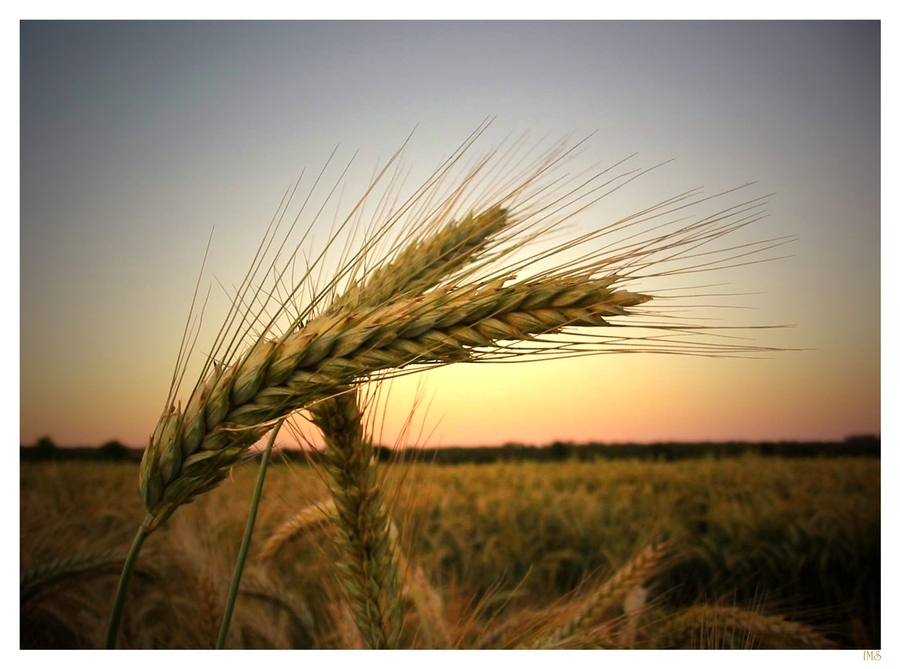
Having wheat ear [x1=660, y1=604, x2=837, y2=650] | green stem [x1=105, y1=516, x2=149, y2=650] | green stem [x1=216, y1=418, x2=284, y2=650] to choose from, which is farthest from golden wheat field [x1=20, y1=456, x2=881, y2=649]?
green stem [x1=105, y1=516, x2=149, y2=650]

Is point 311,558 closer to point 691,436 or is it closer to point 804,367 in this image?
point 691,436

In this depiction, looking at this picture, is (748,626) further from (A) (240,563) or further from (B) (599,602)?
(A) (240,563)

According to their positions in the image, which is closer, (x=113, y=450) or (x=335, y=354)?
(x=335, y=354)

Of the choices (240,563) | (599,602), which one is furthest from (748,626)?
(240,563)

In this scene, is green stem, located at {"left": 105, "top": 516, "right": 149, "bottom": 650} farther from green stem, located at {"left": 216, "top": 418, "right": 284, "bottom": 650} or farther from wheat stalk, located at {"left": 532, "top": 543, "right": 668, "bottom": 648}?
wheat stalk, located at {"left": 532, "top": 543, "right": 668, "bottom": 648}

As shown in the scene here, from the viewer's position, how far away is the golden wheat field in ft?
5.74

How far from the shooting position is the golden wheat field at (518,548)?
1.75 metres

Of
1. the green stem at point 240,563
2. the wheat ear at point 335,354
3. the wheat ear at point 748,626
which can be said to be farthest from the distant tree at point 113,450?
the wheat ear at point 748,626

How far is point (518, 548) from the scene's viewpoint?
2180mm

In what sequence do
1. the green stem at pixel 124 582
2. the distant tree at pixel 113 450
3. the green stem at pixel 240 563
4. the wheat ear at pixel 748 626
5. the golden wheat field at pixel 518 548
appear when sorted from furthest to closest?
1. the distant tree at pixel 113 450
2. the golden wheat field at pixel 518 548
3. the wheat ear at pixel 748 626
4. the green stem at pixel 240 563
5. the green stem at pixel 124 582

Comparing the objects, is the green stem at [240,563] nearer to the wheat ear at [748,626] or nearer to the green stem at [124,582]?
the green stem at [124,582]

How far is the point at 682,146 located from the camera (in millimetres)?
1949
